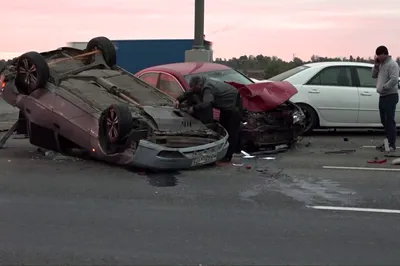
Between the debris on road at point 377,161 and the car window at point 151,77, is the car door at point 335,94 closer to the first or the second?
the debris on road at point 377,161

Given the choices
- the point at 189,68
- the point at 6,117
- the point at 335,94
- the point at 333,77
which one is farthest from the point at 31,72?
the point at 6,117

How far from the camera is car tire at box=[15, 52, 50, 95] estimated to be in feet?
27.9

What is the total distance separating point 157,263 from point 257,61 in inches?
718

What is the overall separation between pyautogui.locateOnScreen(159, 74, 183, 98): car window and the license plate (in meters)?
2.28

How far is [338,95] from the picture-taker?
11.5 m

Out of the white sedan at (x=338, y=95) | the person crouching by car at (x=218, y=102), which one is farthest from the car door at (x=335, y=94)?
the person crouching by car at (x=218, y=102)

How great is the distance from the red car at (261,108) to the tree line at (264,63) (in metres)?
6.71

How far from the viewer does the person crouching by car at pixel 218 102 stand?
8.46m

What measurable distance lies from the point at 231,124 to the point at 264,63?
12.5 m

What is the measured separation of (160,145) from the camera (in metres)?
7.55

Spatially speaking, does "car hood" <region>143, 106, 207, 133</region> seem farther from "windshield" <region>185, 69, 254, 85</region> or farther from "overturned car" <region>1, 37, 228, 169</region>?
"windshield" <region>185, 69, 254, 85</region>

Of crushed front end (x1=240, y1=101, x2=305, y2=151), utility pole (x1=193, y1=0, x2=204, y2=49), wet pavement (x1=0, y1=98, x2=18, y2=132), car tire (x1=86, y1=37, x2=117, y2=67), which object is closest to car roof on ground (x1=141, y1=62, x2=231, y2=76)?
car tire (x1=86, y1=37, x2=117, y2=67)

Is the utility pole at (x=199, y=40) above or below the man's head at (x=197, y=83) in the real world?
above

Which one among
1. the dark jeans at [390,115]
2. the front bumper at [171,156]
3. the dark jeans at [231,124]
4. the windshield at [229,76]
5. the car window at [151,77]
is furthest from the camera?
the windshield at [229,76]
